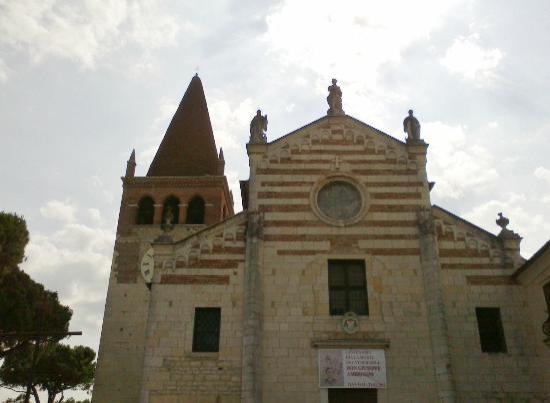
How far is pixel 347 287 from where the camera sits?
15.9 m

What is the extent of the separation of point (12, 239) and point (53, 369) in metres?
11.1

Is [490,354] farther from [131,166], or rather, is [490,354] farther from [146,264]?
[131,166]

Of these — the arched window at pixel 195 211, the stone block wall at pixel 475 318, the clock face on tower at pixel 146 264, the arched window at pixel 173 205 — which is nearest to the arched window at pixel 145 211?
the arched window at pixel 173 205

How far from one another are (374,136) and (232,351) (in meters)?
8.87

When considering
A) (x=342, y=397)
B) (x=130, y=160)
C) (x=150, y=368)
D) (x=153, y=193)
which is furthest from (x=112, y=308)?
(x=342, y=397)

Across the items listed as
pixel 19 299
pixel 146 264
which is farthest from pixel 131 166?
pixel 19 299

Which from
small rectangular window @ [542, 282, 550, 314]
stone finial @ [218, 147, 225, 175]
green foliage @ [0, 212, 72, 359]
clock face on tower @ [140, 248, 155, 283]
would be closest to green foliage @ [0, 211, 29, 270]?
green foliage @ [0, 212, 72, 359]

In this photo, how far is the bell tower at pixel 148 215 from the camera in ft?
81.0

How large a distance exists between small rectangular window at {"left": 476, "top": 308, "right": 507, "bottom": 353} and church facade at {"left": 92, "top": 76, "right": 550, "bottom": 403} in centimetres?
3

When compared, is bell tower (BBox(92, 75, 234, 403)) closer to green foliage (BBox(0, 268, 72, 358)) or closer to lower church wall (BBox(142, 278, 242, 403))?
green foliage (BBox(0, 268, 72, 358))

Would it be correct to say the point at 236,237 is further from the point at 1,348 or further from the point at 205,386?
the point at 1,348

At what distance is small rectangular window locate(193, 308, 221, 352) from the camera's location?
1502 cm

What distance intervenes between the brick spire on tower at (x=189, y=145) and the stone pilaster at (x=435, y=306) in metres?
17.2

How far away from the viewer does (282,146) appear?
1803 cm
